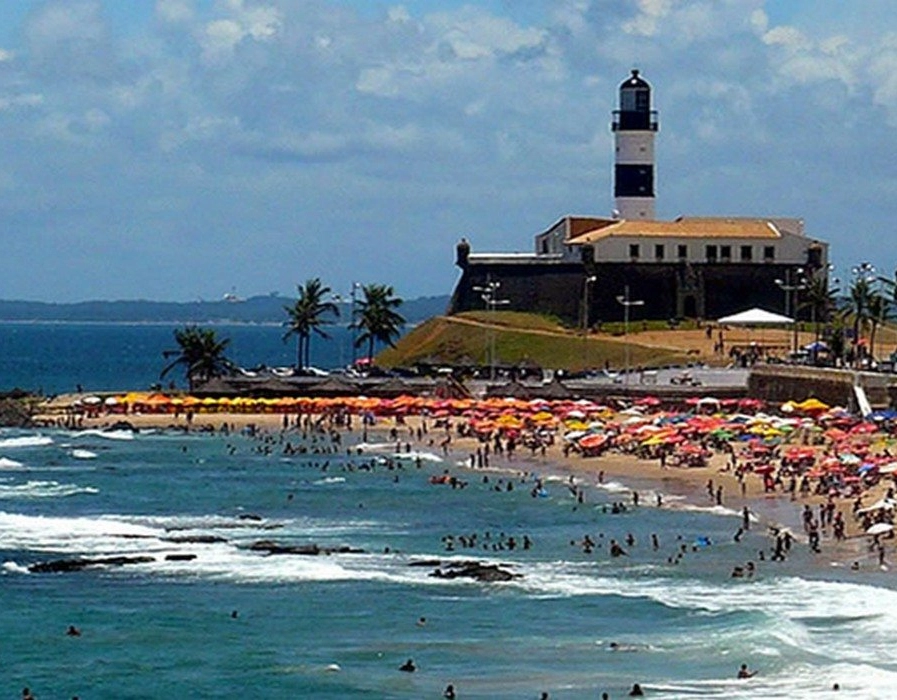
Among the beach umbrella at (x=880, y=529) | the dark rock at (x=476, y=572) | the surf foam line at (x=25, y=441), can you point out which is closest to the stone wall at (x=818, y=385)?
the beach umbrella at (x=880, y=529)

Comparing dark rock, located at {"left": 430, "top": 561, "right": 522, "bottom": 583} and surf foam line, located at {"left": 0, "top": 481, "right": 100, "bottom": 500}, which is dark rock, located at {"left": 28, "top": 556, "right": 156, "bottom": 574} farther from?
surf foam line, located at {"left": 0, "top": 481, "right": 100, "bottom": 500}

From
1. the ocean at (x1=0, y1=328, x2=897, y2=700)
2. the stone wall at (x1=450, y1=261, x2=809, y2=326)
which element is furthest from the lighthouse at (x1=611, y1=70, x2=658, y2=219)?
the ocean at (x1=0, y1=328, x2=897, y2=700)

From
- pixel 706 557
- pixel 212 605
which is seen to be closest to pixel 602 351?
pixel 706 557

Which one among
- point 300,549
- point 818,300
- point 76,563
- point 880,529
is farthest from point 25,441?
point 880,529

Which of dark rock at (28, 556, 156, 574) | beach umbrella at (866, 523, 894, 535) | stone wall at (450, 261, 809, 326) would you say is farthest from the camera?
stone wall at (450, 261, 809, 326)

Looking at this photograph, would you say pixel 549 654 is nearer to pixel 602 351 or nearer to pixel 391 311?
pixel 602 351

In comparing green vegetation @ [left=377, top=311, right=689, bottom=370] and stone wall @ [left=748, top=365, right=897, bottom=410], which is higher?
green vegetation @ [left=377, top=311, right=689, bottom=370]

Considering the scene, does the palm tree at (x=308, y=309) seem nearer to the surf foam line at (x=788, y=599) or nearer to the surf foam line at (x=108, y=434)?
the surf foam line at (x=108, y=434)
